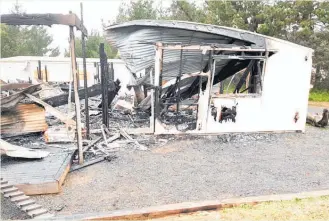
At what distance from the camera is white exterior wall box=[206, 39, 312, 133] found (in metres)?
8.78

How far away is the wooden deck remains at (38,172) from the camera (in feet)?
15.4

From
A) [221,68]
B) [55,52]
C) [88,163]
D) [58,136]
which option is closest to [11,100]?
[58,136]

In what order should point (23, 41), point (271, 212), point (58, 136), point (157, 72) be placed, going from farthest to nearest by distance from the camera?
point (23, 41) → point (157, 72) → point (58, 136) → point (271, 212)

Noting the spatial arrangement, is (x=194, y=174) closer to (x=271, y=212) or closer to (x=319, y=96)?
(x=271, y=212)

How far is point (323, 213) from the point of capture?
13.6 feet

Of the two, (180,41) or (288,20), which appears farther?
(288,20)

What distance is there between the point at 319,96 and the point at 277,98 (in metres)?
13.1

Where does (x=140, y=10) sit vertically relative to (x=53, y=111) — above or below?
above

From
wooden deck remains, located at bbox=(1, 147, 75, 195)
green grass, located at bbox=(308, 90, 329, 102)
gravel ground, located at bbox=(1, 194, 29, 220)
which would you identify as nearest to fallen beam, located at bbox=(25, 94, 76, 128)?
wooden deck remains, located at bbox=(1, 147, 75, 195)

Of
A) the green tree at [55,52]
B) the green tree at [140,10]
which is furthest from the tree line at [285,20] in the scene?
the green tree at [55,52]

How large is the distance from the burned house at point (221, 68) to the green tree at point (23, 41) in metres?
25.4

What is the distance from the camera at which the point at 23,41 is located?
35281mm

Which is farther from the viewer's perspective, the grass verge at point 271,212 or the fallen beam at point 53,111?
the fallen beam at point 53,111

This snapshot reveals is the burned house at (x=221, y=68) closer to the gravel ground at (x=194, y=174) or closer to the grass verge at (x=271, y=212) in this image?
the gravel ground at (x=194, y=174)
